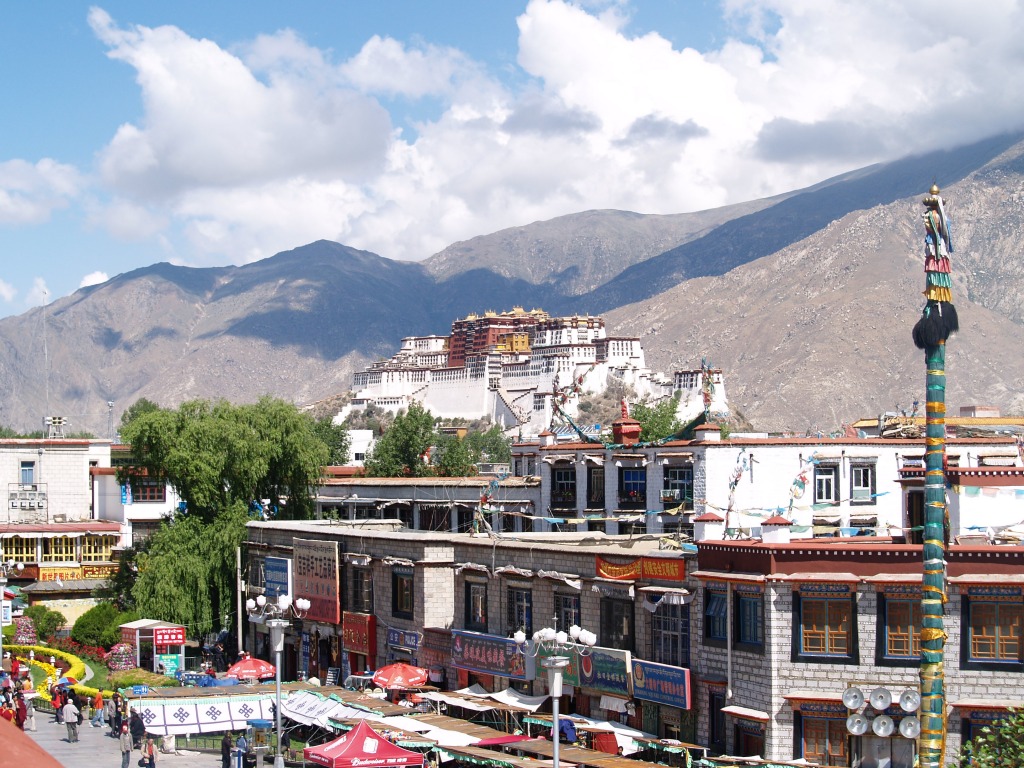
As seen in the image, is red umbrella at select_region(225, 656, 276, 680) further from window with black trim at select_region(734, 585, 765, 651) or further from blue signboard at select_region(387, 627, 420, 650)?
window with black trim at select_region(734, 585, 765, 651)

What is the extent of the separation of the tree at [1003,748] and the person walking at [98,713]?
25.2 metres

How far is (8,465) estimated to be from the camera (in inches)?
2771

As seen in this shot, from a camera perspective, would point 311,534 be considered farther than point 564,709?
Yes

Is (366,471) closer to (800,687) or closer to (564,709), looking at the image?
(564,709)

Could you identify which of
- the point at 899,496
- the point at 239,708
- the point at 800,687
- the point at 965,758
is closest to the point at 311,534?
the point at 239,708

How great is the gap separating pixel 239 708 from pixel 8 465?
3843cm

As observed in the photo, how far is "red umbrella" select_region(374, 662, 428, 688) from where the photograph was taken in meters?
38.5

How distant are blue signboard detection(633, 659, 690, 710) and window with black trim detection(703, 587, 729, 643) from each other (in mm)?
1047

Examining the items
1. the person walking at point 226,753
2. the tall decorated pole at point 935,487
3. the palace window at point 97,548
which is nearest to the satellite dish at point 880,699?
the tall decorated pole at point 935,487

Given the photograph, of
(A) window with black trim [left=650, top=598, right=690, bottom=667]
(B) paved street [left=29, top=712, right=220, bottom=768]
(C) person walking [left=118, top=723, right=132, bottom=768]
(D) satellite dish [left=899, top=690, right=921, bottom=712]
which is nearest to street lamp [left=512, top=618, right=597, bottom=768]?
(A) window with black trim [left=650, top=598, right=690, bottom=667]

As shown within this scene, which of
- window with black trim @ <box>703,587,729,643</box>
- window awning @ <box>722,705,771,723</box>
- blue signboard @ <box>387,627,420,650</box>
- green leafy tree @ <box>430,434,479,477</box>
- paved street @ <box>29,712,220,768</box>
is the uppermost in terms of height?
green leafy tree @ <box>430,434,479,477</box>

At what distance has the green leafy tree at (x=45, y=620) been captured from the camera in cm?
5825

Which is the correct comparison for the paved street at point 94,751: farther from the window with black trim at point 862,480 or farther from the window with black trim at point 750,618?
the window with black trim at point 862,480

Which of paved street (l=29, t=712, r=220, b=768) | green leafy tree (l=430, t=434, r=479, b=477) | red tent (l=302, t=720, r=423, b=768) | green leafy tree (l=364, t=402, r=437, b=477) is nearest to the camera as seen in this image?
red tent (l=302, t=720, r=423, b=768)
